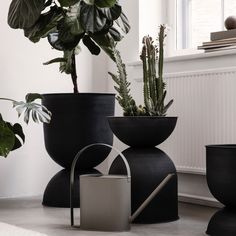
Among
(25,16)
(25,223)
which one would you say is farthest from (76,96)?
(25,223)

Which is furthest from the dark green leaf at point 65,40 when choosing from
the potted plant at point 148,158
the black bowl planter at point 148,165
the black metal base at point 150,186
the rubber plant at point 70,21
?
the black metal base at point 150,186

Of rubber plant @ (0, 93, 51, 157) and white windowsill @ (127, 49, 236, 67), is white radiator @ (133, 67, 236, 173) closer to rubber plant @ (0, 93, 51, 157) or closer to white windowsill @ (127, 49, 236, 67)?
white windowsill @ (127, 49, 236, 67)

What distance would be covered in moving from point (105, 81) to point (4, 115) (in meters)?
0.80

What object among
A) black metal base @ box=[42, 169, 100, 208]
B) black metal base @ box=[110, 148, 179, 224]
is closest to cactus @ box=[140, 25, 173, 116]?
black metal base @ box=[110, 148, 179, 224]

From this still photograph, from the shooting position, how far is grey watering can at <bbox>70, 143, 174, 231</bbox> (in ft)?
8.02

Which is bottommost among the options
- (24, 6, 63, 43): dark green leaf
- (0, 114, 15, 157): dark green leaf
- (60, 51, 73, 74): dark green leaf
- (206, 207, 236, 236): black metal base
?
(206, 207, 236, 236): black metal base

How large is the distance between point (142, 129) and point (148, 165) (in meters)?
0.17

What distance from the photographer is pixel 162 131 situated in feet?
9.12

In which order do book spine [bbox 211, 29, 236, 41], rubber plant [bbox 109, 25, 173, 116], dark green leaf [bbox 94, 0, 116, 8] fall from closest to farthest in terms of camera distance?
dark green leaf [bbox 94, 0, 116, 8] < rubber plant [bbox 109, 25, 173, 116] < book spine [bbox 211, 29, 236, 41]

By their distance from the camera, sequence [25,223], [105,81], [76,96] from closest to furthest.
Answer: [25,223]
[76,96]
[105,81]

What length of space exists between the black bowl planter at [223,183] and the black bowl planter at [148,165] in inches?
13.3

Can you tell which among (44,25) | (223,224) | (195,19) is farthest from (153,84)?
(195,19)

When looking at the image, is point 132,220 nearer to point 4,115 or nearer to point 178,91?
point 178,91

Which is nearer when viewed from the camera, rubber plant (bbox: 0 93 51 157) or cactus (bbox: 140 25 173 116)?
rubber plant (bbox: 0 93 51 157)
